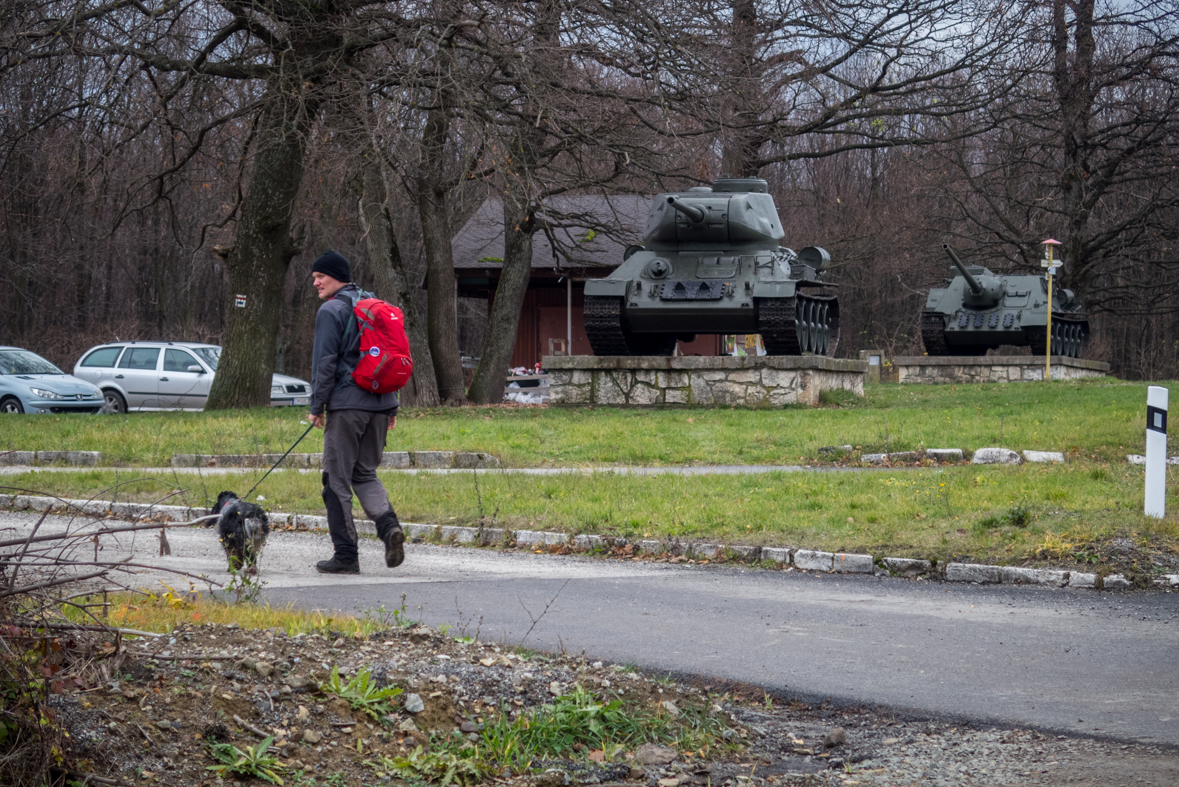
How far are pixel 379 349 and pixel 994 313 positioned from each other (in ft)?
99.3

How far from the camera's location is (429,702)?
448cm

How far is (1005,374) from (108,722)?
3258 cm

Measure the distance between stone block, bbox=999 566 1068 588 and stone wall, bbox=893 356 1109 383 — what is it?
26.0 metres

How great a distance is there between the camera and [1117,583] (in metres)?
7.89

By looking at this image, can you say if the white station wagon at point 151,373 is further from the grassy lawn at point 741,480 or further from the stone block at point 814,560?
the stone block at point 814,560

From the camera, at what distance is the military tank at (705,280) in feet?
73.2

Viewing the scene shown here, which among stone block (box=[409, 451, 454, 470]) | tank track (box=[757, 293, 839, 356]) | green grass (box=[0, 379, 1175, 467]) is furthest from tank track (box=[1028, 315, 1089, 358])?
stone block (box=[409, 451, 454, 470])

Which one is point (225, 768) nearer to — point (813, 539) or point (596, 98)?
point (813, 539)

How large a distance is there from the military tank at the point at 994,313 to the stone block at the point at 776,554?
27120 mm

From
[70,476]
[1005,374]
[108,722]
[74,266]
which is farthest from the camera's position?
[74,266]

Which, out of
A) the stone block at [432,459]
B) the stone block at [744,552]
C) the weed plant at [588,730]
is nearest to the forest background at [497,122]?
the stone block at [432,459]

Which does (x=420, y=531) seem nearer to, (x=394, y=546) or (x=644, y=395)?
(x=394, y=546)

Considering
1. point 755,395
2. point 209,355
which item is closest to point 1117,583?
point 755,395

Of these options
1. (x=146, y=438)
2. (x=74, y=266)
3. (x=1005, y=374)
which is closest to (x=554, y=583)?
(x=146, y=438)
